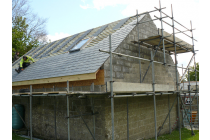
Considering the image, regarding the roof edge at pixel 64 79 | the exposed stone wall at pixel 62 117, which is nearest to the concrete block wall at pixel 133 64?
the roof edge at pixel 64 79

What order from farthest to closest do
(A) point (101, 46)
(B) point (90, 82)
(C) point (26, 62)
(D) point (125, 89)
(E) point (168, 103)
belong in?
(C) point (26, 62) < (E) point (168, 103) < (A) point (101, 46) < (B) point (90, 82) < (D) point (125, 89)

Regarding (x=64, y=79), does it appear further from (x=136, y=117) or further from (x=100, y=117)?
(x=136, y=117)

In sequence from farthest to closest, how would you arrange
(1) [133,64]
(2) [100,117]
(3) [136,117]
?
(1) [133,64], (3) [136,117], (2) [100,117]

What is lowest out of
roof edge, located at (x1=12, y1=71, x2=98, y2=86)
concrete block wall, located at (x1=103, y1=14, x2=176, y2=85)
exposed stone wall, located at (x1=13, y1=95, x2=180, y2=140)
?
exposed stone wall, located at (x1=13, y1=95, x2=180, y2=140)

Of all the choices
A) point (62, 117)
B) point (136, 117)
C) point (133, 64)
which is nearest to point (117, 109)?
point (136, 117)

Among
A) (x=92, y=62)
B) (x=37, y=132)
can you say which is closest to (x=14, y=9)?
(x=37, y=132)

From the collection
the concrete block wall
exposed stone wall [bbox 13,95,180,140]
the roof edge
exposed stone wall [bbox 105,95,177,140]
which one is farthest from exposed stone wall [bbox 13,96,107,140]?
the concrete block wall

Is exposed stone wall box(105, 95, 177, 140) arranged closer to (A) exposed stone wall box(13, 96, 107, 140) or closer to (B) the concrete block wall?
(A) exposed stone wall box(13, 96, 107, 140)

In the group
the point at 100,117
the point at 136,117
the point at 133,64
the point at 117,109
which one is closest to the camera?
the point at 100,117

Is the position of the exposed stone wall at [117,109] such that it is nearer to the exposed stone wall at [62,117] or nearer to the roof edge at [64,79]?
the exposed stone wall at [62,117]

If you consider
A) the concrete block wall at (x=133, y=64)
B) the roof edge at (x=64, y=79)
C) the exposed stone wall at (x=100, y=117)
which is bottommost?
the exposed stone wall at (x=100, y=117)

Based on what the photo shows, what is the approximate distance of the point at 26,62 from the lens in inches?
504
